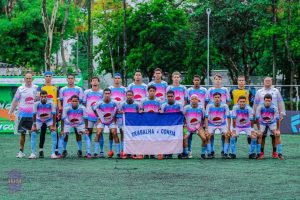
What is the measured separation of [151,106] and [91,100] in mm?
1909

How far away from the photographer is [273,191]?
15.2 m

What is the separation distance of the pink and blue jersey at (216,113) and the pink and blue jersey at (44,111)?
12.9 feet

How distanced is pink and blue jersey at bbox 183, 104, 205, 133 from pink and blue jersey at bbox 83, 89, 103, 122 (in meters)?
2.41

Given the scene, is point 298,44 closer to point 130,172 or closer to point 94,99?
point 94,99

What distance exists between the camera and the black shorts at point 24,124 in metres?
23.0

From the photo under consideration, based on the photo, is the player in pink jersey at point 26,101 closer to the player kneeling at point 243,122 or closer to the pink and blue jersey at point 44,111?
the pink and blue jersey at point 44,111

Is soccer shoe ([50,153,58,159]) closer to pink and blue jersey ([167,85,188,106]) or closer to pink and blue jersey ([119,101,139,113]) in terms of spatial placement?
pink and blue jersey ([119,101,139,113])

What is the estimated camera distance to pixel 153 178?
17.3 meters

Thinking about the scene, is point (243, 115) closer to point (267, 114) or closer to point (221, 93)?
point (267, 114)

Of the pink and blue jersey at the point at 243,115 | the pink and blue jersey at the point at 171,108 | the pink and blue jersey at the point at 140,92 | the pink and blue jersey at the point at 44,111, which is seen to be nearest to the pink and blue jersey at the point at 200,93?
the pink and blue jersey at the point at 171,108

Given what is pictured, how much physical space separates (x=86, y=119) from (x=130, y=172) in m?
4.75

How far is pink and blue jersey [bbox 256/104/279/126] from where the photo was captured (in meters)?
22.9

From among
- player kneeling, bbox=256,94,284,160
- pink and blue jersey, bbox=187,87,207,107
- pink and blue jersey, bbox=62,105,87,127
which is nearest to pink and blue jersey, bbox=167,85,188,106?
pink and blue jersey, bbox=187,87,207,107

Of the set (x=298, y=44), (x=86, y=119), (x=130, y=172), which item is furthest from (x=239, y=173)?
(x=298, y=44)
